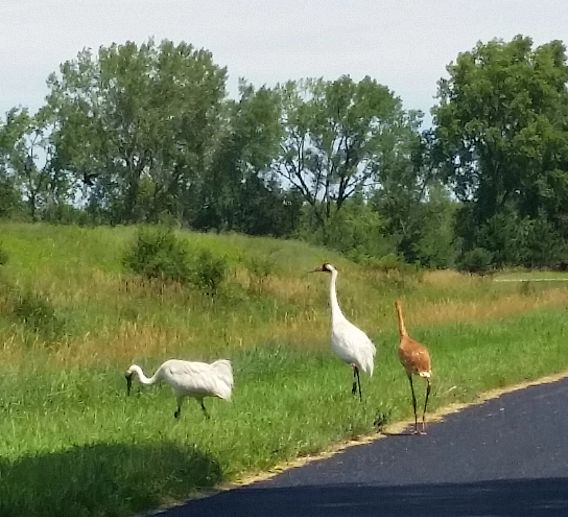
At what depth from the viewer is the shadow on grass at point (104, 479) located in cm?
840

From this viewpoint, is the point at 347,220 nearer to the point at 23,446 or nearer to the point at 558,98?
the point at 558,98

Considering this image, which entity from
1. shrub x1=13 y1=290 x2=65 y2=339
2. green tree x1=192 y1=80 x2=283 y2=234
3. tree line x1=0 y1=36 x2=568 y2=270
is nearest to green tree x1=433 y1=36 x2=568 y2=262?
tree line x1=0 y1=36 x2=568 y2=270

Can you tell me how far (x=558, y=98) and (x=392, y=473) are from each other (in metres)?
Result: 70.1

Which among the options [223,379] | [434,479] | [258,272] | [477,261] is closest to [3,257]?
[258,272]

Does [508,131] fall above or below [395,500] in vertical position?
above

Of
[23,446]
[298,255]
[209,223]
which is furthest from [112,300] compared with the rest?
[209,223]

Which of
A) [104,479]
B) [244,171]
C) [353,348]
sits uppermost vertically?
[244,171]

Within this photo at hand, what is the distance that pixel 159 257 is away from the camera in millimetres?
36031

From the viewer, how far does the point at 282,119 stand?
8625cm

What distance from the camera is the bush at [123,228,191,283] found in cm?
3489

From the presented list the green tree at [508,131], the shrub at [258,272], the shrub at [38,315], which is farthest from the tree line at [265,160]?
the shrub at [38,315]

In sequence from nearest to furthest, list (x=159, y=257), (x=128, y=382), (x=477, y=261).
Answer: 1. (x=128, y=382)
2. (x=159, y=257)
3. (x=477, y=261)

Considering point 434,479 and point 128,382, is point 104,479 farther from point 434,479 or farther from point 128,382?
point 128,382

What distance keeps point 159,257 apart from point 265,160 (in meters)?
48.2
